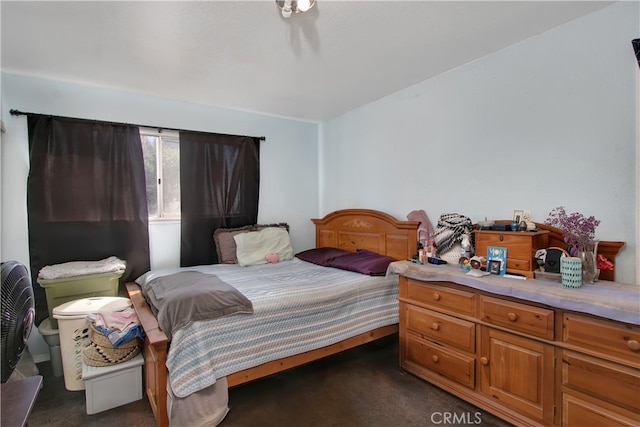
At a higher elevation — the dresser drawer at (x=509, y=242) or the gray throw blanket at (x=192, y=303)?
the dresser drawer at (x=509, y=242)

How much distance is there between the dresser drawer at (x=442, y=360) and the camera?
1956 mm

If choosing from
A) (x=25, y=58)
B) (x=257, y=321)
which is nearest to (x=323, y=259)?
(x=257, y=321)

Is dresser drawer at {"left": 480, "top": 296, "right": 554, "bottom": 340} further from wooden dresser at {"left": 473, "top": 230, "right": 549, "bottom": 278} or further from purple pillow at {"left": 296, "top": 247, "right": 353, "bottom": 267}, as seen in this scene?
purple pillow at {"left": 296, "top": 247, "right": 353, "bottom": 267}

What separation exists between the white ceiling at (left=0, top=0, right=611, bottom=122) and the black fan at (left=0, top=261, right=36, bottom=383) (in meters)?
1.47

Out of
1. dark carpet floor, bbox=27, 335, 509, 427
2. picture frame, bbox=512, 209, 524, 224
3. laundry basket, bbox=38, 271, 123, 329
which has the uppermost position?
picture frame, bbox=512, 209, 524, 224

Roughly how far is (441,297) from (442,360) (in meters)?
0.42

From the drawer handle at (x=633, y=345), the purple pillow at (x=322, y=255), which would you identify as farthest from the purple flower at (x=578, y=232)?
the purple pillow at (x=322, y=255)

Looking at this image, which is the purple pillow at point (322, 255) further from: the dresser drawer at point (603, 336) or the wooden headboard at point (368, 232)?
the dresser drawer at point (603, 336)

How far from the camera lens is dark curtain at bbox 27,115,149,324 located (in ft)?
8.48

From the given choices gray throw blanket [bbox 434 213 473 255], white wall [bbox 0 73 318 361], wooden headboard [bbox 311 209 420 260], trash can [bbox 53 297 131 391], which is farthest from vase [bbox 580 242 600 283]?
trash can [bbox 53 297 131 391]

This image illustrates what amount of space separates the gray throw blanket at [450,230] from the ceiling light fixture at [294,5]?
1.80 m

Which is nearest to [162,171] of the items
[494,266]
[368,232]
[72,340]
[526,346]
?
[72,340]

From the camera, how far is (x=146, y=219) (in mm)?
3016

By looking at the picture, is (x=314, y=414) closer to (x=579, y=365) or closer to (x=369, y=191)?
(x=579, y=365)
